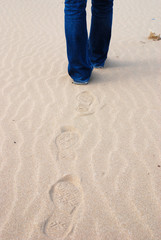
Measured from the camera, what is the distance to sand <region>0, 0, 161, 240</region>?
4.87ft

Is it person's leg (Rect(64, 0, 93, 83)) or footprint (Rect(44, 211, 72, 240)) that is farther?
person's leg (Rect(64, 0, 93, 83))

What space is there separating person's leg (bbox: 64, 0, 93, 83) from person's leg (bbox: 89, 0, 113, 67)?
44 cm

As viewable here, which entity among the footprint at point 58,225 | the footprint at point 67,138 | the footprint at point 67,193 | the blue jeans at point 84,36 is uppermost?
the blue jeans at point 84,36

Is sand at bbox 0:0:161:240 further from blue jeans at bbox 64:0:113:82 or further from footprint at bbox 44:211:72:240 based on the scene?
blue jeans at bbox 64:0:113:82

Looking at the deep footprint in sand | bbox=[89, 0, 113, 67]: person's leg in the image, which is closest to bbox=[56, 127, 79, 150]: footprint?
the deep footprint in sand

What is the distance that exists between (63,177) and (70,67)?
141 centimetres

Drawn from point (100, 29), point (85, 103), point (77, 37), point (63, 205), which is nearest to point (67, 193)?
point (63, 205)

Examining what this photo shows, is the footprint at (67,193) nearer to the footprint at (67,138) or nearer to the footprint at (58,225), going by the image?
the footprint at (58,225)

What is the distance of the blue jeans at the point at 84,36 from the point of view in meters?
2.39

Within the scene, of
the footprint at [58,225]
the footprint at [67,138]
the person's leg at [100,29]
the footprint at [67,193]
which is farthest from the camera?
the person's leg at [100,29]

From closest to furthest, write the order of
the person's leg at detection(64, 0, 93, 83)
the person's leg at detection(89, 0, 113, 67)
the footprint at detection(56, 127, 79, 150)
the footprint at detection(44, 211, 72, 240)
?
the footprint at detection(44, 211, 72, 240)
the footprint at detection(56, 127, 79, 150)
the person's leg at detection(64, 0, 93, 83)
the person's leg at detection(89, 0, 113, 67)

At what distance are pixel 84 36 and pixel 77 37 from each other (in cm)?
9

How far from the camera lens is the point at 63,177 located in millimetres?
1751

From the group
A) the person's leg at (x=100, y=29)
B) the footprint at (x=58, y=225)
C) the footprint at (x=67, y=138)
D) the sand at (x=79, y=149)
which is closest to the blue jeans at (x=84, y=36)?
the person's leg at (x=100, y=29)
